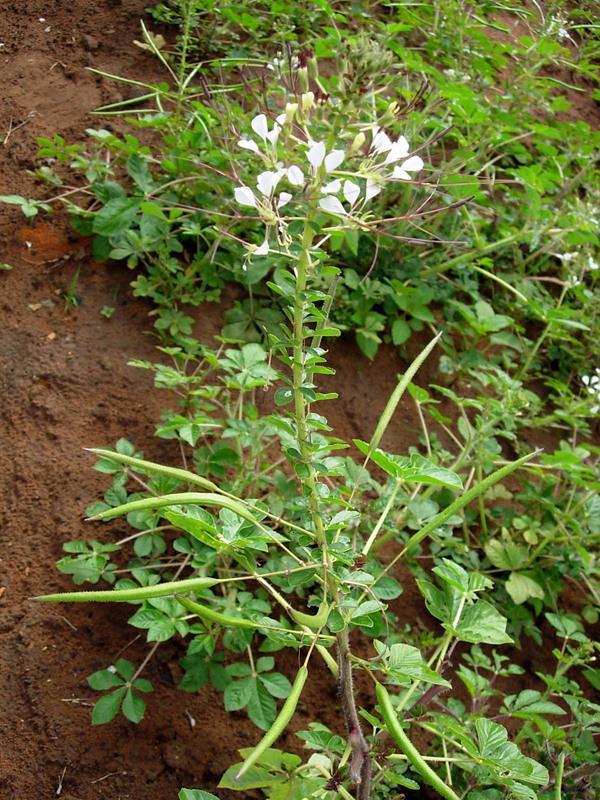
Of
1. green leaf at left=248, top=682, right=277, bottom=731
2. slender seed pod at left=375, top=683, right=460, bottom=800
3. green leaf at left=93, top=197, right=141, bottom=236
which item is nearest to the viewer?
slender seed pod at left=375, top=683, right=460, bottom=800

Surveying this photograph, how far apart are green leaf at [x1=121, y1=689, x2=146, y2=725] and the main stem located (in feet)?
1.29

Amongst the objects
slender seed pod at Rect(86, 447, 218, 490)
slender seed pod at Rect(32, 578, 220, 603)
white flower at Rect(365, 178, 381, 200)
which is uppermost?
white flower at Rect(365, 178, 381, 200)

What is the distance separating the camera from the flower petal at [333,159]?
0.74 metres

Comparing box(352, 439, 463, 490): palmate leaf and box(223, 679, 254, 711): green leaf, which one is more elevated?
box(352, 439, 463, 490): palmate leaf

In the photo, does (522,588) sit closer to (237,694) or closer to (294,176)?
(237,694)

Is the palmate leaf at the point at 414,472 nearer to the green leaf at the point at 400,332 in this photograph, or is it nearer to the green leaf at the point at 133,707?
the green leaf at the point at 133,707

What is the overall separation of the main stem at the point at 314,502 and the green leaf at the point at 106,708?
434 millimetres

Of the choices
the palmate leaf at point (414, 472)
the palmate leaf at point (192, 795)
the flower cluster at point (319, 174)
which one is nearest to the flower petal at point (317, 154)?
the flower cluster at point (319, 174)

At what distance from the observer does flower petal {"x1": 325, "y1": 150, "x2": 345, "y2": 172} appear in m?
0.74

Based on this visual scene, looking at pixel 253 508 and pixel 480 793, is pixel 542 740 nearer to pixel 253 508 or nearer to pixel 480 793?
pixel 480 793

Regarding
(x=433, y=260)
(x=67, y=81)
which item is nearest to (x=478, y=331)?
(x=433, y=260)

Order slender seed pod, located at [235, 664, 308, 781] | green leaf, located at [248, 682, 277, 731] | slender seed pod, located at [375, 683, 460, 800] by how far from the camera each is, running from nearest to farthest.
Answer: slender seed pod, located at [235, 664, 308, 781] < slender seed pod, located at [375, 683, 460, 800] < green leaf, located at [248, 682, 277, 731]

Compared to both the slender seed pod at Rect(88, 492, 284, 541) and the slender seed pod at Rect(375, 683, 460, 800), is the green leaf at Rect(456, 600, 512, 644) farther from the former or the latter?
the slender seed pod at Rect(88, 492, 284, 541)

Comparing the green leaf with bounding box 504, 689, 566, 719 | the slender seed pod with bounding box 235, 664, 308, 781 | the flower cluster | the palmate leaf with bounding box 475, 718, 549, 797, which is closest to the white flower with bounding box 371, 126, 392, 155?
the flower cluster
